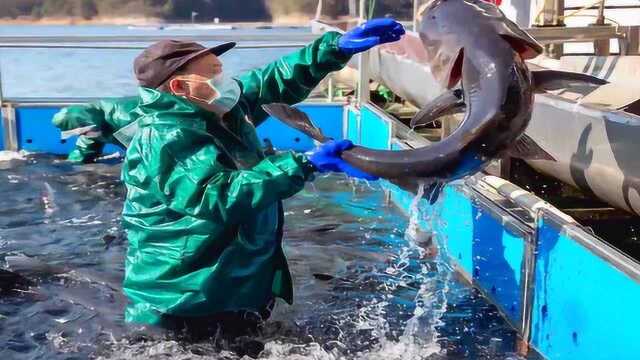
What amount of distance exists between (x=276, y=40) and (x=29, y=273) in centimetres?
404

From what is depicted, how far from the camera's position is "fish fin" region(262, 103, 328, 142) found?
2.95 m

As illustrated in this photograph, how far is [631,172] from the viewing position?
3918 millimetres

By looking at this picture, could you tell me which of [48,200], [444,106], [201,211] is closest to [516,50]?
[444,106]

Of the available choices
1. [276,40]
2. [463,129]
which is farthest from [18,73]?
[463,129]

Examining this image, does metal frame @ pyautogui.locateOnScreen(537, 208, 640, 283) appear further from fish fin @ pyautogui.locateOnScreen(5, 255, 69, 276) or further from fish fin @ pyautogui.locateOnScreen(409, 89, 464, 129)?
fish fin @ pyautogui.locateOnScreen(5, 255, 69, 276)

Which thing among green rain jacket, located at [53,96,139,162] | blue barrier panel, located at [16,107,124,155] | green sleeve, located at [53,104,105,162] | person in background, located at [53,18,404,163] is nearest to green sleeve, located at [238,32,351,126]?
person in background, located at [53,18,404,163]

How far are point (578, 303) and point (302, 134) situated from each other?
17.5ft

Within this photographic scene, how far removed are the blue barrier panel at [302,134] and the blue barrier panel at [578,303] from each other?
16.1 ft

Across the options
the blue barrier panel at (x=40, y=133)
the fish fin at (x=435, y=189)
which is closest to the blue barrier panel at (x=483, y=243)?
the fish fin at (x=435, y=189)

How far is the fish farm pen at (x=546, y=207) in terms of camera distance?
10.4 ft

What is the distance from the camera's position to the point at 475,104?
296cm

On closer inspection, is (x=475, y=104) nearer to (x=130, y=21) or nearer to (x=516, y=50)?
(x=516, y=50)

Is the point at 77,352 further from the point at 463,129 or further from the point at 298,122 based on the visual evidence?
the point at 463,129

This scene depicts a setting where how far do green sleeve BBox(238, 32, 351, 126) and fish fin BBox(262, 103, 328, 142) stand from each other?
95 centimetres
